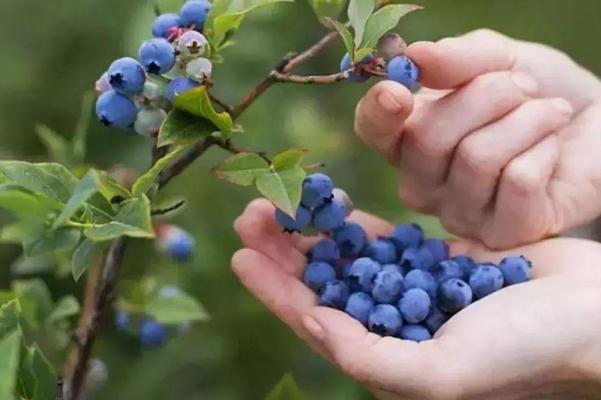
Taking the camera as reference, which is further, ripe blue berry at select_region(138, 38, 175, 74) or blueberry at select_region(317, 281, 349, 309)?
blueberry at select_region(317, 281, 349, 309)

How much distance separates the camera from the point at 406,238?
3.31ft

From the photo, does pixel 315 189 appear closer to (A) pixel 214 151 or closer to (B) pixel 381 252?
(B) pixel 381 252

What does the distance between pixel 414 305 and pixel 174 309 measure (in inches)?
11.6

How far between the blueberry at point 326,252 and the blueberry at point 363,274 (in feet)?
0.13

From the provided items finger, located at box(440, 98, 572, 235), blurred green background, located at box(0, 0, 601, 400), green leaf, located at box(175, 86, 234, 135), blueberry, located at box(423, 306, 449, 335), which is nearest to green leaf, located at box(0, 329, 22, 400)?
green leaf, located at box(175, 86, 234, 135)

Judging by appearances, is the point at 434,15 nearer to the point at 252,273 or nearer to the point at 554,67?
the point at 554,67

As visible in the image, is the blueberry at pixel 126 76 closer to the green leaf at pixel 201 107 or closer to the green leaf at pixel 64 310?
the green leaf at pixel 201 107

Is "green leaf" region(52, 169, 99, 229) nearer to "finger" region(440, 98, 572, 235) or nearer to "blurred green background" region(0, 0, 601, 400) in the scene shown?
"finger" region(440, 98, 572, 235)

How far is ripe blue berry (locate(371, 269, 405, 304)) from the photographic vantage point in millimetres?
902

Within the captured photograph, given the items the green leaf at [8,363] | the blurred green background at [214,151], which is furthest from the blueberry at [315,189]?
the blurred green background at [214,151]

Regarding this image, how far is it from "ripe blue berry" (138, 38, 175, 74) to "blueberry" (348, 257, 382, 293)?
0.91 ft

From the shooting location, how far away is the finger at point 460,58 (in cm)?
93

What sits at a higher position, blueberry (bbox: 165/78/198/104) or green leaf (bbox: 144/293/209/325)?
blueberry (bbox: 165/78/198/104)

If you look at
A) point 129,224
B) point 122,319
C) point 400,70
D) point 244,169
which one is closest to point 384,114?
point 400,70
